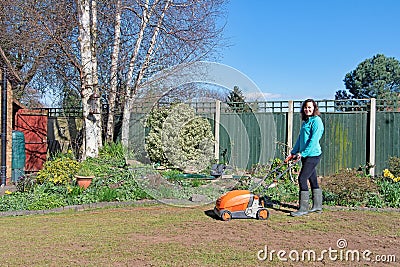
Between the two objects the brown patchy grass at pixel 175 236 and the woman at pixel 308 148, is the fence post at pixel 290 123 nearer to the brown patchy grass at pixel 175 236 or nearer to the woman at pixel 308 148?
the brown patchy grass at pixel 175 236

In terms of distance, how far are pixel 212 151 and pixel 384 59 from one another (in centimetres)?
2058

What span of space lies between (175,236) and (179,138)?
19.2 feet

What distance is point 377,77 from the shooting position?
2919 cm

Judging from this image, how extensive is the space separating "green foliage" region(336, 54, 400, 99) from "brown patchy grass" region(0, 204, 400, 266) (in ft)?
78.0

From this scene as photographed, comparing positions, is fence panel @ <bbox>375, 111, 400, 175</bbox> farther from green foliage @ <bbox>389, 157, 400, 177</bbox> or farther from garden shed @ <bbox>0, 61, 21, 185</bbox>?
garden shed @ <bbox>0, 61, 21, 185</bbox>

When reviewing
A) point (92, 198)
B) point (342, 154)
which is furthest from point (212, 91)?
point (342, 154)

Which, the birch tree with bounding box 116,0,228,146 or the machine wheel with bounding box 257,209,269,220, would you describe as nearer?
the machine wheel with bounding box 257,209,269,220

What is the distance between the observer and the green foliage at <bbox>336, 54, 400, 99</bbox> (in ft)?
95.5

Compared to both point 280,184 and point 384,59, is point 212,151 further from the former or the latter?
point 384,59

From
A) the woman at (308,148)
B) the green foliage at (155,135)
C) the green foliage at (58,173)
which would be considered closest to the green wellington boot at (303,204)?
the woman at (308,148)

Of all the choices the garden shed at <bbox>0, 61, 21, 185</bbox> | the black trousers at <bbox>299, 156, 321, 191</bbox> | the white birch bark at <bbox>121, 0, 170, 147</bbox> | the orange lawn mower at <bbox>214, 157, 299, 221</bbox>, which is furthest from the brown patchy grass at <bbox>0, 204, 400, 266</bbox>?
the white birch bark at <bbox>121, 0, 170, 147</bbox>

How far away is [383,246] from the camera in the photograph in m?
5.26

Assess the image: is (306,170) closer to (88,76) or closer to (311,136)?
(311,136)

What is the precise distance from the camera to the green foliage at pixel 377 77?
29.1 metres
